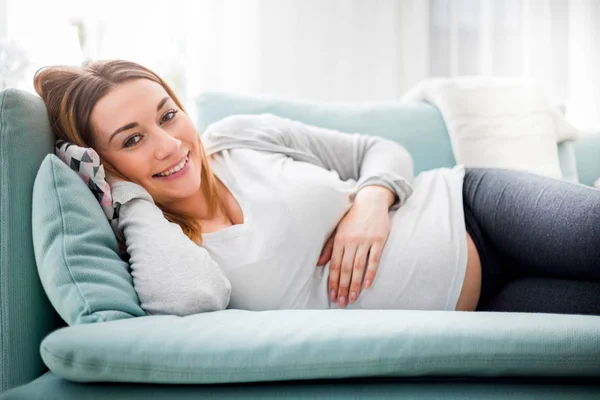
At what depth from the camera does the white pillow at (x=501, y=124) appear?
1823mm

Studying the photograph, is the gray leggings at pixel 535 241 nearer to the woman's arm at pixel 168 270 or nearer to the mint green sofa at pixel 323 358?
the mint green sofa at pixel 323 358

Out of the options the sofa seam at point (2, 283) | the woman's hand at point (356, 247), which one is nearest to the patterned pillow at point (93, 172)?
the sofa seam at point (2, 283)

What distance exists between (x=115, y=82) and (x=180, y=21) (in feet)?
5.98

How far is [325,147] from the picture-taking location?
1512 millimetres

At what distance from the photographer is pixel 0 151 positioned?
1003mm

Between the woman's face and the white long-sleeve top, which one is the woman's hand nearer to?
the white long-sleeve top

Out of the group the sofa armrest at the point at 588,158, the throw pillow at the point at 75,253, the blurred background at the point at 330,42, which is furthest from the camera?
the blurred background at the point at 330,42

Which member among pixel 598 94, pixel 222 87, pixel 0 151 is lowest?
pixel 598 94

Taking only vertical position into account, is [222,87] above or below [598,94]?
above

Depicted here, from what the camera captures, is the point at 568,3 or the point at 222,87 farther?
the point at 568,3

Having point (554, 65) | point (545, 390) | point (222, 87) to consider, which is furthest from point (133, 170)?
point (554, 65)

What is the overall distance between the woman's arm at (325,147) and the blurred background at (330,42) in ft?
4.82

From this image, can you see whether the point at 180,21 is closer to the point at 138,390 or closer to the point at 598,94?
the point at 598,94

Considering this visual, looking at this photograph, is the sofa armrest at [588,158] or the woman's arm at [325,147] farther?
the sofa armrest at [588,158]
